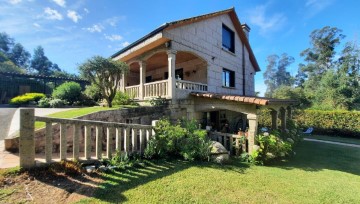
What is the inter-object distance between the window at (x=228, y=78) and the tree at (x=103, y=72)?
7864 mm

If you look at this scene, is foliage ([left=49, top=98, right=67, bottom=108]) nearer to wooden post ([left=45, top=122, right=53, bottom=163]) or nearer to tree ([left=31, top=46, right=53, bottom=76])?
wooden post ([left=45, top=122, right=53, bottom=163])

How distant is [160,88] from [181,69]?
4.87 m

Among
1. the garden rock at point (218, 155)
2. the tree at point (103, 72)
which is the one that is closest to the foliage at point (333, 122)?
→ the garden rock at point (218, 155)

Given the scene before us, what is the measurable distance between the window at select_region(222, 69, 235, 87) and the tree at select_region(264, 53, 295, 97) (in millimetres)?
57857

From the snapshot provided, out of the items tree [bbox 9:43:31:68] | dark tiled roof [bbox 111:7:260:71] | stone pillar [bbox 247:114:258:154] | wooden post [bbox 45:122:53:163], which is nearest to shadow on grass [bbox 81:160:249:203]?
stone pillar [bbox 247:114:258:154]

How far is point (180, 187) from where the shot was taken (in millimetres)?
4301

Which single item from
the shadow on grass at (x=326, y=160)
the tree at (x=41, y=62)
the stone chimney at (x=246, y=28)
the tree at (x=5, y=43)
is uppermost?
the tree at (x=5, y=43)

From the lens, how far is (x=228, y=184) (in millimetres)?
4727

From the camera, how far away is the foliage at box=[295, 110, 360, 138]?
14.8 metres

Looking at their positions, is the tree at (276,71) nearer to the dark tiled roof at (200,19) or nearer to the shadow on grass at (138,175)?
the dark tiled roof at (200,19)

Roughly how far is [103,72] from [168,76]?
11.2 feet

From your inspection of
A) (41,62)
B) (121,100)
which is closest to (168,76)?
(121,100)

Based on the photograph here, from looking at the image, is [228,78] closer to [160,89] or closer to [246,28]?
[246,28]

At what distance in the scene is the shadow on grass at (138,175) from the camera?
12.0ft
